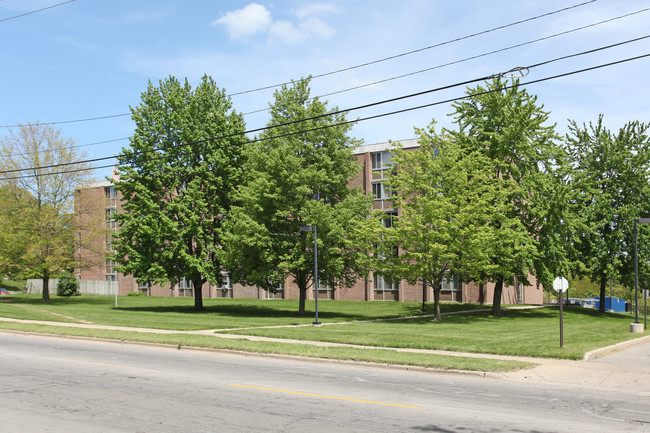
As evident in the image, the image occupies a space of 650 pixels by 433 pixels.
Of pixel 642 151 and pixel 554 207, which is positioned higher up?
pixel 642 151

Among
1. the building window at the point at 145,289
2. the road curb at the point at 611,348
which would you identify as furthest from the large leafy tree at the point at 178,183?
the building window at the point at 145,289

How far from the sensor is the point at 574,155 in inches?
1829

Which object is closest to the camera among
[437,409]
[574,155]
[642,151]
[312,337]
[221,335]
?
A: [437,409]

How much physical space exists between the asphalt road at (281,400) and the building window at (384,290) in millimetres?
37466

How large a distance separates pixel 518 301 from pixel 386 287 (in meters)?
12.9

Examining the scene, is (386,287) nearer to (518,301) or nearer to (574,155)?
(518,301)

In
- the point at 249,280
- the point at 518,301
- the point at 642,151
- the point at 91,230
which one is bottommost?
the point at 518,301

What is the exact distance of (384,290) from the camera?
173ft

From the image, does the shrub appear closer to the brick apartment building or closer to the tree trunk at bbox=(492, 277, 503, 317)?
the brick apartment building

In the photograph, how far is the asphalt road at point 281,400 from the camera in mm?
8391

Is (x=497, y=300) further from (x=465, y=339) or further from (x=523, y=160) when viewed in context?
(x=465, y=339)

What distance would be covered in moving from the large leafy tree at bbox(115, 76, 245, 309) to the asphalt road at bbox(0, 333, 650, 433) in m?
22.8

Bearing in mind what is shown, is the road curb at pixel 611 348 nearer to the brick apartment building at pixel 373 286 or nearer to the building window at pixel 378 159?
the brick apartment building at pixel 373 286

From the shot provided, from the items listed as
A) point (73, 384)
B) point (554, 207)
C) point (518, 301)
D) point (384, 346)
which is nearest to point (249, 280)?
point (384, 346)
